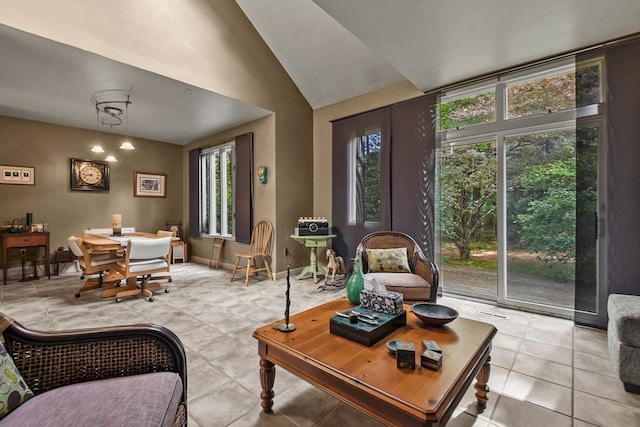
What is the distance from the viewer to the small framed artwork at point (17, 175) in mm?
4660

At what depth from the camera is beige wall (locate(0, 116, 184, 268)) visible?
4.79m

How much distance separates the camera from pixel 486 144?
3590 millimetres

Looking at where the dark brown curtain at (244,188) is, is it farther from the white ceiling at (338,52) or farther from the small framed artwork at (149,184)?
the small framed artwork at (149,184)

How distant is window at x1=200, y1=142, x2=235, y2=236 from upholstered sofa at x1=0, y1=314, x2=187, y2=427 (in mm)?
4571

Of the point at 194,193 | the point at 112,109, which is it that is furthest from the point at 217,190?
the point at 112,109

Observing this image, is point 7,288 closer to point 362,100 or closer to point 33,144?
point 33,144

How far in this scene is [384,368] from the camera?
1260 millimetres

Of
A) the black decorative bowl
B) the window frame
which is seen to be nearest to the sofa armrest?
the black decorative bowl

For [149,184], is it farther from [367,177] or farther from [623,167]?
[623,167]

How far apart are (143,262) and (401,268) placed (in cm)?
318

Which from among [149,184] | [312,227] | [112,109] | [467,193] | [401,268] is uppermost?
[112,109]

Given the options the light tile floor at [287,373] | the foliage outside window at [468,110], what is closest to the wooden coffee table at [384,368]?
the light tile floor at [287,373]

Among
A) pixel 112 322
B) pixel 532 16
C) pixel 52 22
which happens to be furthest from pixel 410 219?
pixel 52 22

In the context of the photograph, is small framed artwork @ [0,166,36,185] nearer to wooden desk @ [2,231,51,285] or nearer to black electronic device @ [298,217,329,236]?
wooden desk @ [2,231,51,285]
